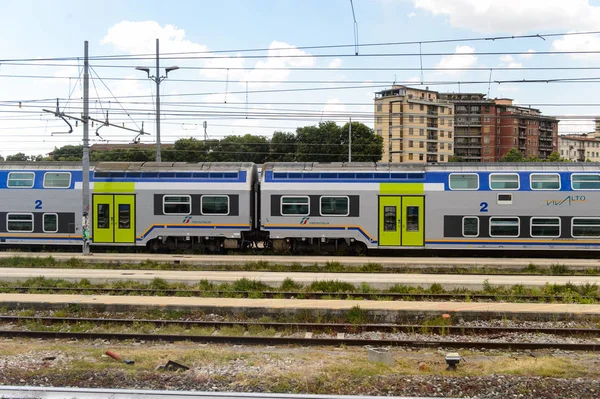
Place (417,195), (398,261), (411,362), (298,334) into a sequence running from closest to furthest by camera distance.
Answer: (411,362)
(298,334)
(398,261)
(417,195)

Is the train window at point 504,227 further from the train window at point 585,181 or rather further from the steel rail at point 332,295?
the steel rail at point 332,295

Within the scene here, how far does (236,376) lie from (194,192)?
52.1ft

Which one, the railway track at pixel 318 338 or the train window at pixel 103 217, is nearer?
the railway track at pixel 318 338

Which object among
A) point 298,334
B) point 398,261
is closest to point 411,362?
point 298,334

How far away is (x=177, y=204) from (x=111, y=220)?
3240 mm

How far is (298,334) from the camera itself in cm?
1352

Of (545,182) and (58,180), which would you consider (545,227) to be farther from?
(58,180)

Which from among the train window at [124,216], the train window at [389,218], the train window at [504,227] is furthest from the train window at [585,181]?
the train window at [124,216]

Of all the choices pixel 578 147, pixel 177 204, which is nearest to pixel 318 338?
pixel 177 204

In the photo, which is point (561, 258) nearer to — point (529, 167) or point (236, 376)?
point (529, 167)

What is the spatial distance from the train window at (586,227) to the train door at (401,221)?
654 cm

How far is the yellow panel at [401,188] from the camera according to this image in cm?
2436

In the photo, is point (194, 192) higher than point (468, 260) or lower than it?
higher

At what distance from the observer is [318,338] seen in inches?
512
